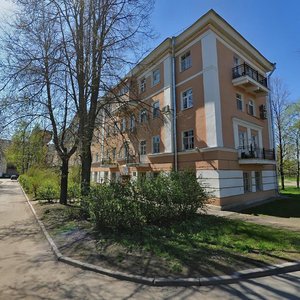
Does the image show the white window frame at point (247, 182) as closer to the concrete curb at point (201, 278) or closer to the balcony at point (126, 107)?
the balcony at point (126, 107)

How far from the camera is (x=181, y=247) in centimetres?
657

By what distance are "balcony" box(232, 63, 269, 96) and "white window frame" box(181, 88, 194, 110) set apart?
305cm

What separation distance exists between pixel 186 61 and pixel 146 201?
1273 cm

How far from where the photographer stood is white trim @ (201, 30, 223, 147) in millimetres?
15289

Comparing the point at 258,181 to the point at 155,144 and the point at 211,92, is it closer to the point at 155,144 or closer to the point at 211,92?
the point at 211,92

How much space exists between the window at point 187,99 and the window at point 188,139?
1.91 m

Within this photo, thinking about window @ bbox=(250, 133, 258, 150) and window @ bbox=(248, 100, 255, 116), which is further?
window @ bbox=(248, 100, 255, 116)

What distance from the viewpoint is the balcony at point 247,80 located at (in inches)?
666

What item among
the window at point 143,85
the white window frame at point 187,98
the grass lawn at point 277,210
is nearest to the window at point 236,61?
the white window frame at point 187,98

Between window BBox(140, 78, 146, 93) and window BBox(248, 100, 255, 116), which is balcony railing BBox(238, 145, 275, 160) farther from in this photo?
window BBox(140, 78, 146, 93)

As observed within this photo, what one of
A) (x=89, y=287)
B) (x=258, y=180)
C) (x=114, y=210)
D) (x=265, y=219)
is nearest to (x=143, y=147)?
(x=258, y=180)

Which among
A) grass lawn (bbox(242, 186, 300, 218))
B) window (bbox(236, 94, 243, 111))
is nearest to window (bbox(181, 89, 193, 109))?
window (bbox(236, 94, 243, 111))

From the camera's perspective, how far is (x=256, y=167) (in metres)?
18.4

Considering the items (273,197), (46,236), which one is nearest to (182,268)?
(46,236)
